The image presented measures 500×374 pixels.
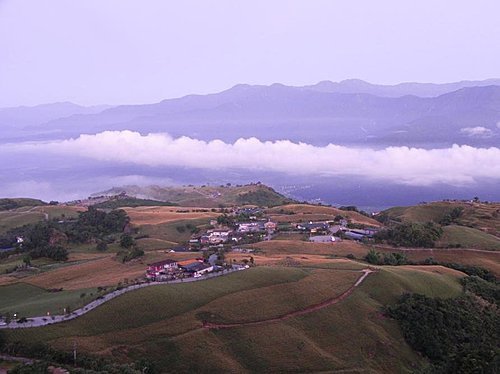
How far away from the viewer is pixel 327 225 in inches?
2916

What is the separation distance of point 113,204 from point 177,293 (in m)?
79.9

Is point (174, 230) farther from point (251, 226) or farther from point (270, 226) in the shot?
point (270, 226)

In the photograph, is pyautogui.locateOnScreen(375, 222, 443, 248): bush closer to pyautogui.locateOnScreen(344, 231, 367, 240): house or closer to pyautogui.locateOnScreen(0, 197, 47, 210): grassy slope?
pyautogui.locateOnScreen(344, 231, 367, 240): house

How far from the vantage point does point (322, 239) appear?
2537 inches

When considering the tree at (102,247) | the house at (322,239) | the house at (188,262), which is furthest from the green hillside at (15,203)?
the house at (188,262)

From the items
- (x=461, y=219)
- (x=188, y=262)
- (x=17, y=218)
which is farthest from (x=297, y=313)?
(x=17, y=218)

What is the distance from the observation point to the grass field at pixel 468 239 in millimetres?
64062

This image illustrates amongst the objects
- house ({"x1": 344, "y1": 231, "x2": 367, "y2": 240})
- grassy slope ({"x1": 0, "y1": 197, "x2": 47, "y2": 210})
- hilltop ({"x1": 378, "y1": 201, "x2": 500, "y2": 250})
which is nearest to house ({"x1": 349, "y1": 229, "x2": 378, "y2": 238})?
house ({"x1": 344, "y1": 231, "x2": 367, "y2": 240})

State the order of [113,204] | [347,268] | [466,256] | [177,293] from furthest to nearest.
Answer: [113,204] → [466,256] → [347,268] → [177,293]

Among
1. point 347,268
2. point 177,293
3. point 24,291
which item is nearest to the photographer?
point 177,293

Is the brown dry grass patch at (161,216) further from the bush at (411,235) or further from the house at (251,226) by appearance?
the bush at (411,235)

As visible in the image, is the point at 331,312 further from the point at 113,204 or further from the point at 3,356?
the point at 113,204

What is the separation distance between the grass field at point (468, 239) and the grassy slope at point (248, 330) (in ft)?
79.1

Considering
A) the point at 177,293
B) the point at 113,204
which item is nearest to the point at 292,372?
the point at 177,293
